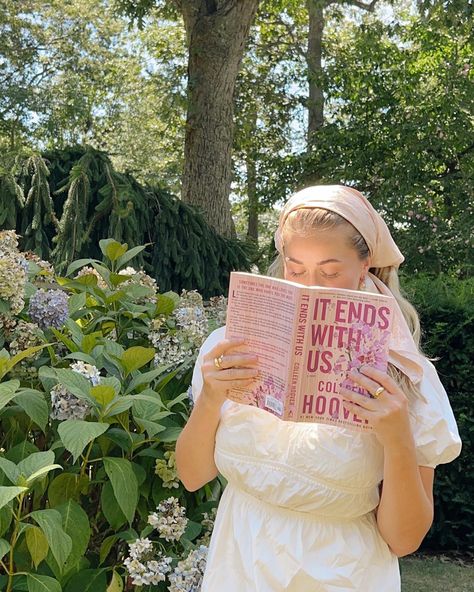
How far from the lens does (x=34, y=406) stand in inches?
68.4

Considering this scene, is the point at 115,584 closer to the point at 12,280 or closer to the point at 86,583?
the point at 86,583

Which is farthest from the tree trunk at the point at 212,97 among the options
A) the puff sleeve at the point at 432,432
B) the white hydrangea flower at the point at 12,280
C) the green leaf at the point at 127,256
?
the puff sleeve at the point at 432,432

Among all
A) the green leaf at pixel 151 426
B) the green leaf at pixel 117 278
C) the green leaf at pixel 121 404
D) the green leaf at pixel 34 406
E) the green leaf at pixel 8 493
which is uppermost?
the green leaf at pixel 117 278

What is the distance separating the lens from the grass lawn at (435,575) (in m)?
4.48

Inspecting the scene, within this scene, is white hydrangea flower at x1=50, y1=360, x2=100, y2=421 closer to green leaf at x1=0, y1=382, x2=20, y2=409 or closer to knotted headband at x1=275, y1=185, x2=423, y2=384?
green leaf at x1=0, y1=382, x2=20, y2=409

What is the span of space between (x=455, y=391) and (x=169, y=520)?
146 inches

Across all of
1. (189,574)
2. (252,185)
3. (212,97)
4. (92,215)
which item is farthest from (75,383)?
(252,185)

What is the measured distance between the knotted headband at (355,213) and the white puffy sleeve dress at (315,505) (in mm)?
252

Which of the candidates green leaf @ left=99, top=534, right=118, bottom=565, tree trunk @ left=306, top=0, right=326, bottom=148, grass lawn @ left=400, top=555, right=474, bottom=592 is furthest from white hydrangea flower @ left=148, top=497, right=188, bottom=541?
tree trunk @ left=306, top=0, right=326, bottom=148

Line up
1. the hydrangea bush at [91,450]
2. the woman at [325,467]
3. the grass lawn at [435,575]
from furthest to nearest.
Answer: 1. the grass lawn at [435,575]
2. the hydrangea bush at [91,450]
3. the woman at [325,467]

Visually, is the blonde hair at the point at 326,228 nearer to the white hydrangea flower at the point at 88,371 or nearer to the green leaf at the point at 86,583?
the white hydrangea flower at the point at 88,371

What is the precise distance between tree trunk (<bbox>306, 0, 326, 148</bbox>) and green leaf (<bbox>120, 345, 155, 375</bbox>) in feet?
35.4

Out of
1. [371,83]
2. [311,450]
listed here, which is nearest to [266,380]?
[311,450]

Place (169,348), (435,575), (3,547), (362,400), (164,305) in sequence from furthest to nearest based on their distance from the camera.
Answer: (435,575)
(164,305)
(169,348)
(3,547)
(362,400)
